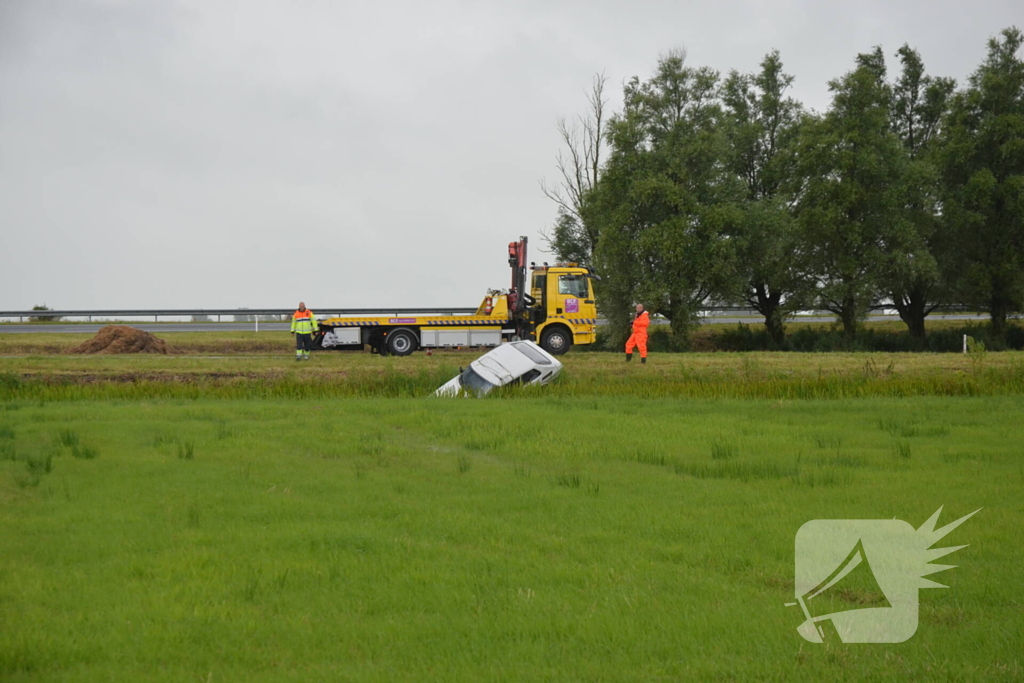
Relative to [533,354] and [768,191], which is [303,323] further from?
[768,191]

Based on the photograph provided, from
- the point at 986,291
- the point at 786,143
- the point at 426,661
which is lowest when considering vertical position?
the point at 426,661

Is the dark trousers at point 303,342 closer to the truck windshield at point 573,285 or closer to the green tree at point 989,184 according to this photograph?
the truck windshield at point 573,285

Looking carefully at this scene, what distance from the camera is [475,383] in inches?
704

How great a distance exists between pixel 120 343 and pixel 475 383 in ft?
62.2

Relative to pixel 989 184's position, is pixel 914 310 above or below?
below

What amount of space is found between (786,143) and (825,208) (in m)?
6.50

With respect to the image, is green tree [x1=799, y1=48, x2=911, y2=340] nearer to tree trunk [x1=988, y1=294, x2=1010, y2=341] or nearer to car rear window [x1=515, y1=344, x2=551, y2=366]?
tree trunk [x1=988, y1=294, x2=1010, y2=341]

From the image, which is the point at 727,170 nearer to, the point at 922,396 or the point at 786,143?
the point at 786,143

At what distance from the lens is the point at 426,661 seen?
4.95 m

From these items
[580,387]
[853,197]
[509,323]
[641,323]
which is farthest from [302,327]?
[853,197]

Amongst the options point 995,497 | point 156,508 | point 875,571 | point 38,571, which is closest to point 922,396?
point 995,497

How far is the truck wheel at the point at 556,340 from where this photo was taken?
3241 centimetres

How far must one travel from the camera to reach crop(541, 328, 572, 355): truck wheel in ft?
106

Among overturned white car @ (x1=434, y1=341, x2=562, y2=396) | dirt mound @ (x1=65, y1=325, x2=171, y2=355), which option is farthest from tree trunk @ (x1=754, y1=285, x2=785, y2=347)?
overturned white car @ (x1=434, y1=341, x2=562, y2=396)
